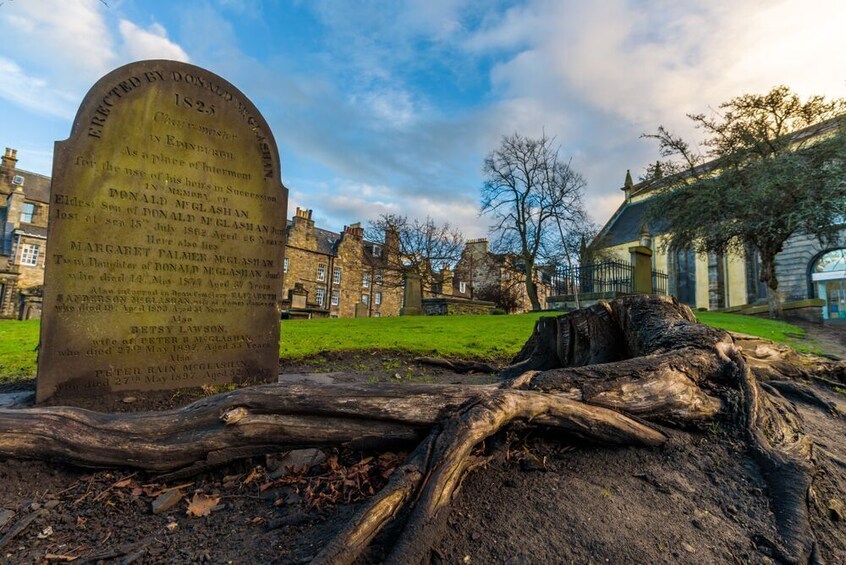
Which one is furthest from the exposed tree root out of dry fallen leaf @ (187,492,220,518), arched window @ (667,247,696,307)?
arched window @ (667,247,696,307)

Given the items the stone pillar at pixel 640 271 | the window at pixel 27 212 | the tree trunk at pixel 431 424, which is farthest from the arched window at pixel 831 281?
the window at pixel 27 212

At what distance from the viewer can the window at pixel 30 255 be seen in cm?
3691

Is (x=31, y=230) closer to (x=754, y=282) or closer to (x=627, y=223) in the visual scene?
(x=627, y=223)

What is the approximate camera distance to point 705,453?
2.77 metres

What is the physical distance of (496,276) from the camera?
36969 millimetres

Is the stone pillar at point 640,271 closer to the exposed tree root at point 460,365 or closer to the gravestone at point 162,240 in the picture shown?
the exposed tree root at point 460,365

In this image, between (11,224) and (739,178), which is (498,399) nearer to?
(739,178)

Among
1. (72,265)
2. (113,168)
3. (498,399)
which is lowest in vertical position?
(498,399)

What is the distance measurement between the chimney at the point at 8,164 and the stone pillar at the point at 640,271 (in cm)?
5226

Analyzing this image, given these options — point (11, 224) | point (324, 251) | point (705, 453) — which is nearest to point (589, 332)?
point (705, 453)

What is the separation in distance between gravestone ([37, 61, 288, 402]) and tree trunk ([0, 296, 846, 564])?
157 cm

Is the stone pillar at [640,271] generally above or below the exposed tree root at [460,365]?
above

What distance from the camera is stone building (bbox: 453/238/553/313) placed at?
3266cm

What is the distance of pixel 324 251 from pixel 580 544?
46.1 m
